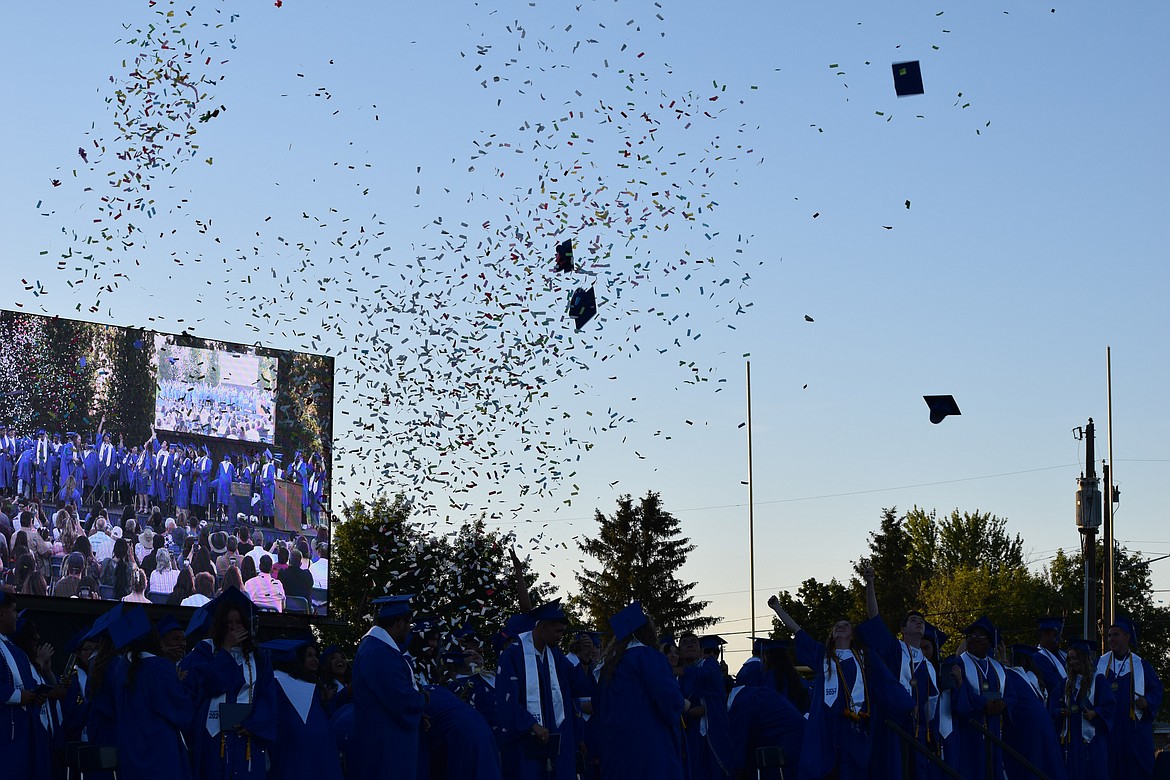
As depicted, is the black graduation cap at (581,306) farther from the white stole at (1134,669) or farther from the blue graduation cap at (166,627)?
the blue graduation cap at (166,627)

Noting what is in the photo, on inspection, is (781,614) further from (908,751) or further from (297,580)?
(297,580)

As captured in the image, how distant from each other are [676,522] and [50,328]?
49.3 meters

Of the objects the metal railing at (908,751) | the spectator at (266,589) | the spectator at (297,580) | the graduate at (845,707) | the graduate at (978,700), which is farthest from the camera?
the spectator at (297,580)

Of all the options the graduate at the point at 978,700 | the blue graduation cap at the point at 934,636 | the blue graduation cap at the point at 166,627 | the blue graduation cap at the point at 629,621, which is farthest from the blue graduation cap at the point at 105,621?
the graduate at the point at 978,700

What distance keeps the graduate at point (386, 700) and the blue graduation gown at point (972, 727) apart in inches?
197

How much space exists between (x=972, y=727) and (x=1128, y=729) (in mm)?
1945

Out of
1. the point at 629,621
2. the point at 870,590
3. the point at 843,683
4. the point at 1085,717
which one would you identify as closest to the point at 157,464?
the point at 1085,717

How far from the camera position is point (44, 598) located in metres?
26.3

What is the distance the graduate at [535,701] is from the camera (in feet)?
39.3

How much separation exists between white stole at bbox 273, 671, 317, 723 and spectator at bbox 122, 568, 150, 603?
57.2 ft

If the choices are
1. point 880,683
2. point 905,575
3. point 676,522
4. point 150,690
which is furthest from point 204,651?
point 905,575

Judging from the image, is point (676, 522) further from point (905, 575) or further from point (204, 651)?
point (204, 651)

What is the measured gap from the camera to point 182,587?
27.7m

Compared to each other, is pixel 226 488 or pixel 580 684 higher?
pixel 226 488
